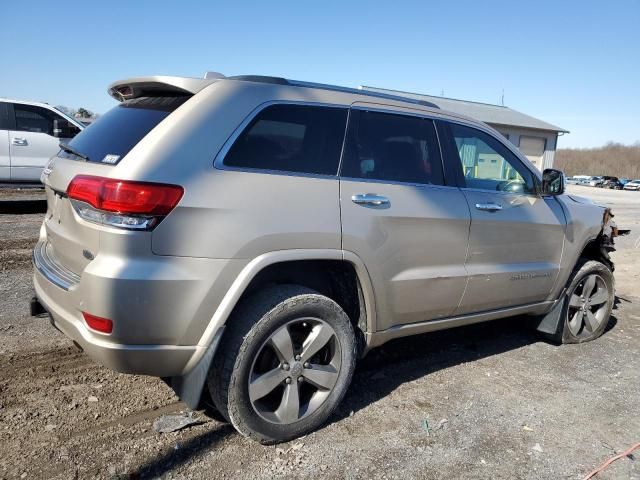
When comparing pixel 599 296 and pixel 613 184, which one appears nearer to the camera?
pixel 599 296

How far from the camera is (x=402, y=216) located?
315cm

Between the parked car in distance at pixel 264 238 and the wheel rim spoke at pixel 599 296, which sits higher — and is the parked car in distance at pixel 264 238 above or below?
above

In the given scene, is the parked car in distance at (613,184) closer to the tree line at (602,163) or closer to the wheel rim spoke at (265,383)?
the tree line at (602,163)

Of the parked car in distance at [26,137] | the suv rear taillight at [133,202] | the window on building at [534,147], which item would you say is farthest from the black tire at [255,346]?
the window on building at [534,147]

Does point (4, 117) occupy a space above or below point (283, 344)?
above

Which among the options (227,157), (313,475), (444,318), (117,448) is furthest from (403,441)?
(227,157)

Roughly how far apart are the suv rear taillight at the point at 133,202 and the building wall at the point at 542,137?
25.0 metres

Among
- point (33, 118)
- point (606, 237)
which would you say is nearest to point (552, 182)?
point (606, 237)

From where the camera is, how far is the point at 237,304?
2.72 m

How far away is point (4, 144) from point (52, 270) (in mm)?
8418

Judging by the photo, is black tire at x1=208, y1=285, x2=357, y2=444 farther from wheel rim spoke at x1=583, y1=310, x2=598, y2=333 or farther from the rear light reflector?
wheel rim spoke at x1=583, y1=310, x2=598, y2=333

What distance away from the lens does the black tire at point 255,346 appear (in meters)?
2.64

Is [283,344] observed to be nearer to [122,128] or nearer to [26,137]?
[122,128]

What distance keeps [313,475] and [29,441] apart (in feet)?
4.91
